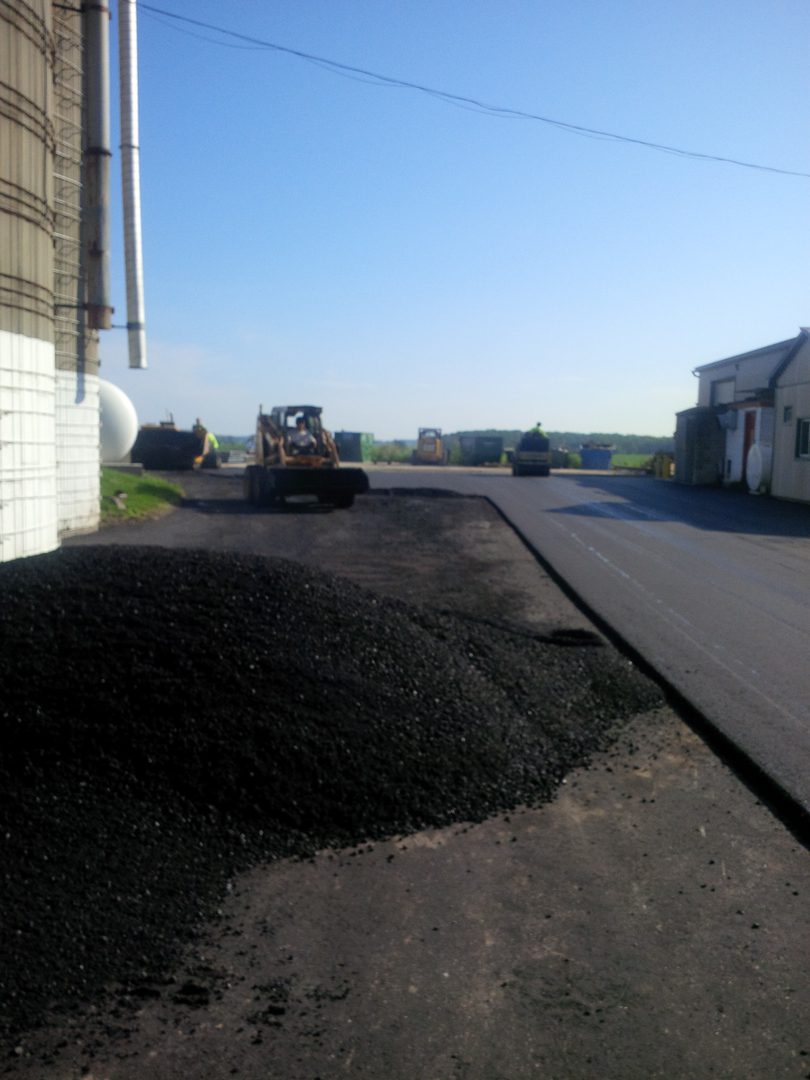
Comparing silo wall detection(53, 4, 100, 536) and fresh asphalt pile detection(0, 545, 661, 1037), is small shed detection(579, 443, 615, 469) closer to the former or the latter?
silo wall detection(53, 4, 100, 536)

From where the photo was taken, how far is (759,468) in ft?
114

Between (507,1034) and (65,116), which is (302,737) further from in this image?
(65,116)

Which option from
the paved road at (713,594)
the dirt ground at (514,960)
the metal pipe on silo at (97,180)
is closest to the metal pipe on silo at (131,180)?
the metal pipe on silo at (97,180)

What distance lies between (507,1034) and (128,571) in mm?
4580

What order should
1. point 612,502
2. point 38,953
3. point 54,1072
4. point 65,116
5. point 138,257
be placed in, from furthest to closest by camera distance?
point 612,502 < point 138,257 < point 65,116 < point 38,953 < point 54,1072

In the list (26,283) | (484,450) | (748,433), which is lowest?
(484,450)

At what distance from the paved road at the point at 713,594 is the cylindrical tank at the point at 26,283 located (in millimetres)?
7264

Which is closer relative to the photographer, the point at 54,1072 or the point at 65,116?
the point at 54,1072

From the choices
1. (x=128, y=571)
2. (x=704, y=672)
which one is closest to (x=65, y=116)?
(x=128, y=571)

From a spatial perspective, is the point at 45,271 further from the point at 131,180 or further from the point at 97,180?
the point at 131,180

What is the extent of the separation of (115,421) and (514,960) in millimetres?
26781

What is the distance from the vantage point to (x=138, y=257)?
2150 cm

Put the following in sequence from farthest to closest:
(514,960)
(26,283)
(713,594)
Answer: (26,283)
(713,594)
(514,960)

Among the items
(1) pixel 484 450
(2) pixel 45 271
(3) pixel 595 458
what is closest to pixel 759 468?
(2) pixel 45 271
